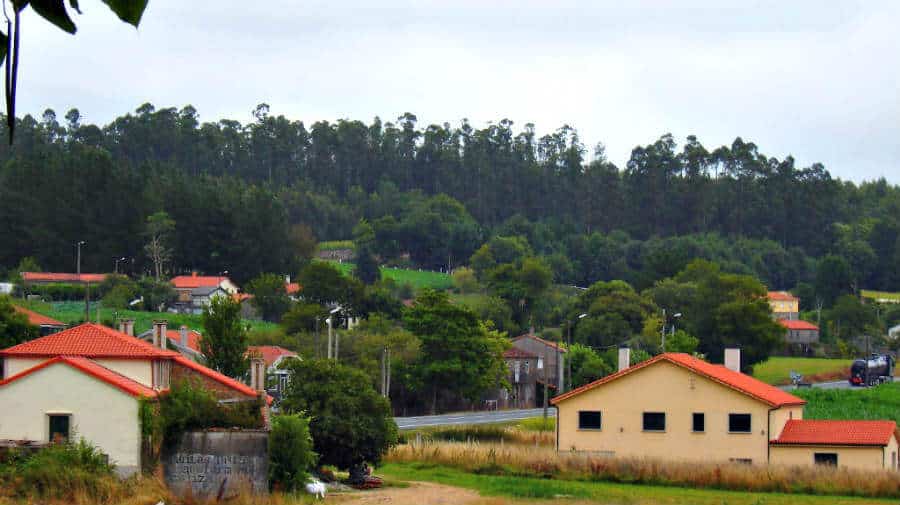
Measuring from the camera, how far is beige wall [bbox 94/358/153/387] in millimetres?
40719

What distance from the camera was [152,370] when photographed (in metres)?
40.9

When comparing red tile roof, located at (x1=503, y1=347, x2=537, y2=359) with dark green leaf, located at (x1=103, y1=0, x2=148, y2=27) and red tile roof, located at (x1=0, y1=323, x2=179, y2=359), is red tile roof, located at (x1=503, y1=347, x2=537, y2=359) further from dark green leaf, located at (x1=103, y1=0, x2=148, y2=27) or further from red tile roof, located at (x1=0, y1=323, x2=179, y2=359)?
dark green leaf, located at (x1=103, y1=0, x2=148, y2=27)

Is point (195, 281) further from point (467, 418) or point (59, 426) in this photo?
point (59, 426)

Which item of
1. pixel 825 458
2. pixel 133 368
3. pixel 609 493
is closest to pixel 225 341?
pixel 133 368

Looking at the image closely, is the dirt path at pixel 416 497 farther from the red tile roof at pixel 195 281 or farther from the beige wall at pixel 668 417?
the red tile roof at pixel 195 281

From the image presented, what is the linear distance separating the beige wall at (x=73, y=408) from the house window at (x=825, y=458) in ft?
69.5

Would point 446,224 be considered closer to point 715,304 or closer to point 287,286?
point 287,286

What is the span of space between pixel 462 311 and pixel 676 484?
33.8 meters

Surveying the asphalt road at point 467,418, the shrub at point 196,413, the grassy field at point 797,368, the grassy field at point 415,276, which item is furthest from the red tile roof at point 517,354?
the grassy field at point 415,276

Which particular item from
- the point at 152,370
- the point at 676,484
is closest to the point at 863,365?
the point at 676,484

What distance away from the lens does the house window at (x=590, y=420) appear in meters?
49.2

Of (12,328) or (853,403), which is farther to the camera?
(853,403)

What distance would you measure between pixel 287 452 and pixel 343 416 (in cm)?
492

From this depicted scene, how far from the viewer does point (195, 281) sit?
4515 inches
